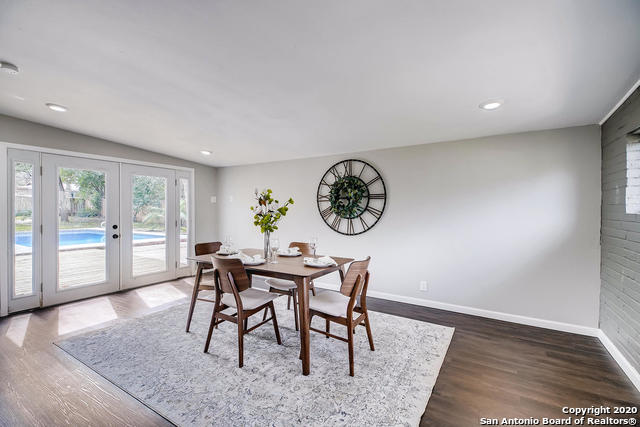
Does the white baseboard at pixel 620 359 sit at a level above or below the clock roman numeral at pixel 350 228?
below

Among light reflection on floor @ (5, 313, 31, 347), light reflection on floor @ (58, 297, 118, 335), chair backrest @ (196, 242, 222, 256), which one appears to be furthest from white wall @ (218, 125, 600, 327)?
light reflection on floor @ (5, 313, 31, 347)

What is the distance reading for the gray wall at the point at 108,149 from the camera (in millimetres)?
3298

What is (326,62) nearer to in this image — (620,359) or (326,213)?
(326,213)

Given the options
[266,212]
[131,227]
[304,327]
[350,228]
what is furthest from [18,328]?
[350,228]

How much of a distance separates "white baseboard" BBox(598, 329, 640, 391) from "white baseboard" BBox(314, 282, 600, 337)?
15 centimetres

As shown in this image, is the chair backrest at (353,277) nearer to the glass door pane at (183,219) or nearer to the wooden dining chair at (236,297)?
the wooden dining chair at (236,297)

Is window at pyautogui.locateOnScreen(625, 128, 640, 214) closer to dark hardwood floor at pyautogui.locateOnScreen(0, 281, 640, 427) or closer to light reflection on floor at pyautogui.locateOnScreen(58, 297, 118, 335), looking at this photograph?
dark hardwood floor at pyautogui.locateOnScreen(0, 281, 640, 427)

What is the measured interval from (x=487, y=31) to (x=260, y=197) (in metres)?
2.23

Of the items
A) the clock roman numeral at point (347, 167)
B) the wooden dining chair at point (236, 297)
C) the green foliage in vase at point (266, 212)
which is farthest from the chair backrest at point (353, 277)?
the clock roman numeral at point (347, 167)

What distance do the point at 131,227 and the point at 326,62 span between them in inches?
162

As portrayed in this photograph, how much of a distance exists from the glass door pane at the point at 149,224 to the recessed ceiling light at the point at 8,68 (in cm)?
232

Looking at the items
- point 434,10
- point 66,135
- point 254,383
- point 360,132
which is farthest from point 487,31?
point 66,135

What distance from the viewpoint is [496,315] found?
126 inches

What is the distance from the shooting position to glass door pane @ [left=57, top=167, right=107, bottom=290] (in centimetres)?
367
